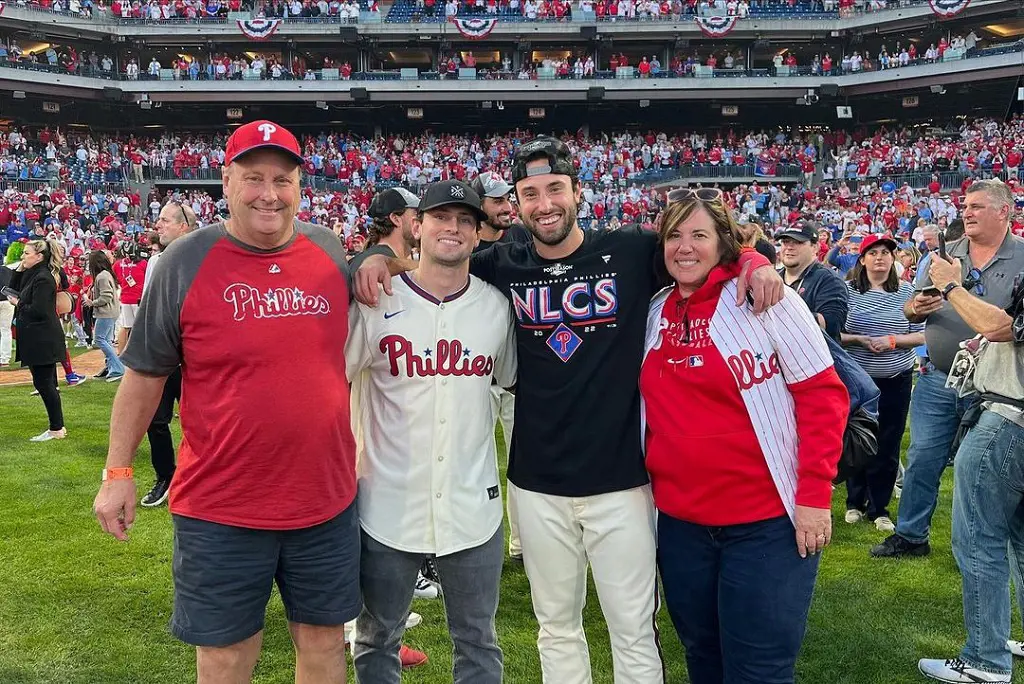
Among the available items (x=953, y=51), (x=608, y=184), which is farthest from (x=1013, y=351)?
(x=953, y=51)

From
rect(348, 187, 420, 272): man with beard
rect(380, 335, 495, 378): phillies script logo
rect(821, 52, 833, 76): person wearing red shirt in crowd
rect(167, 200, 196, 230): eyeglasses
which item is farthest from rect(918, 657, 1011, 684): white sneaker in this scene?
rect(821, 52, 833, 76): person wearing red shirt in crowd

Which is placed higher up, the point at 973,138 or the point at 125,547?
the point at 973,138

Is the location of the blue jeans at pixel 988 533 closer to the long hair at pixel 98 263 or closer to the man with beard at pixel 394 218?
the man with beard at pixel 394 218

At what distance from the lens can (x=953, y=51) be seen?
32.2 m

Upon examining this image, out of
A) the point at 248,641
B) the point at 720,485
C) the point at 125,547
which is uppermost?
the point at 720,485

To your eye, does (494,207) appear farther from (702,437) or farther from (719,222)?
(702,437)

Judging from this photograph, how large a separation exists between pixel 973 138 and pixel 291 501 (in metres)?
35.1

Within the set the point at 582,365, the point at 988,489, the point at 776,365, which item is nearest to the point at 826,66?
the point at 988,489

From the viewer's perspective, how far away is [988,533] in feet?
11.1

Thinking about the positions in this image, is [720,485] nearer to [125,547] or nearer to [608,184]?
[125,547]

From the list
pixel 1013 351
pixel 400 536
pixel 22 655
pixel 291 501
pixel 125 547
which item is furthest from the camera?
pixel 125 547

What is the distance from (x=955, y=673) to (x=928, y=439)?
1592 millimetres

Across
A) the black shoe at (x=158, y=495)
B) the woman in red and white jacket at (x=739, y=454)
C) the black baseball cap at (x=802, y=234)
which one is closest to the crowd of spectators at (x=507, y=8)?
the black baseball cap at (x=802, y=234)

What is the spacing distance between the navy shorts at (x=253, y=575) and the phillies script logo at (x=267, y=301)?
710 millimetres
